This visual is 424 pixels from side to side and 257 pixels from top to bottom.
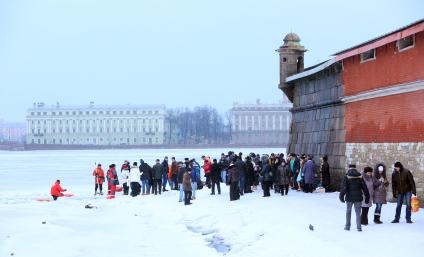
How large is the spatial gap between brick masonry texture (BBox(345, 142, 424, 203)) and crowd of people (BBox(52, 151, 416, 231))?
568 millimetres

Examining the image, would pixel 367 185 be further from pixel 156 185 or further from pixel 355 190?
pixel 156 185

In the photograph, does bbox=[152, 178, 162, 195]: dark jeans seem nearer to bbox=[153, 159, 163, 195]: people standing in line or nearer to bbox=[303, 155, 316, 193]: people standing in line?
bbox=[153, 159, 163, 195]: people standing in line

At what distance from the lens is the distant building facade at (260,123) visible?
165875 millimetres

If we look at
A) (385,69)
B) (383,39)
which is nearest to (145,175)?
(385,69)

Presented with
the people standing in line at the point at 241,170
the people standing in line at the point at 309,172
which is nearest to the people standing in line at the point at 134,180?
the people standing in line at the point at 241,170

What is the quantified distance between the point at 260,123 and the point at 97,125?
40.0 m

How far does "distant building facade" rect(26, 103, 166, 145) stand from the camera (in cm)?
17488

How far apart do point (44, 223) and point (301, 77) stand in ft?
37.8

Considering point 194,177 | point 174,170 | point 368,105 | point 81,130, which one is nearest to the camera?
point 368,105

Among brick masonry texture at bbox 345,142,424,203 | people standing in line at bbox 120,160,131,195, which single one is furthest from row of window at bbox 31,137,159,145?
brick masonry texture at bbox 345,142,424,203

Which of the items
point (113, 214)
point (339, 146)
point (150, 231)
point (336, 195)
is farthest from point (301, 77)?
point (150, 231)

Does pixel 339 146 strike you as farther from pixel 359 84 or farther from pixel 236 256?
pixel 236 256

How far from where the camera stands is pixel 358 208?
13.7 metres

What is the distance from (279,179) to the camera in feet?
71.1
